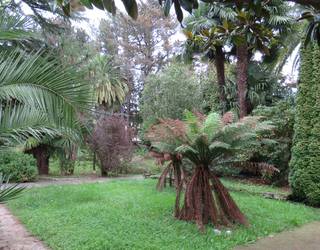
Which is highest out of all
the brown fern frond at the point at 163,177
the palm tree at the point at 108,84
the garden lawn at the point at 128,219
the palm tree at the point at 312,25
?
the palm tree at the point at 108,84

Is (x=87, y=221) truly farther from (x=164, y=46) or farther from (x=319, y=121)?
(x=164, y=46)

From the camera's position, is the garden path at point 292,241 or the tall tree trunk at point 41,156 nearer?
the garden path at point 292,241

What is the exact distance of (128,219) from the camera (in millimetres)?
6484

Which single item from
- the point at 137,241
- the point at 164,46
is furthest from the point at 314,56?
the point at 164,46

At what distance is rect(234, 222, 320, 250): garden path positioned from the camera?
17.3 ft

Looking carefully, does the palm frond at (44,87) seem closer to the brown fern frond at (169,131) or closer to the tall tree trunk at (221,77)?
the brown fern frond at (169,131)

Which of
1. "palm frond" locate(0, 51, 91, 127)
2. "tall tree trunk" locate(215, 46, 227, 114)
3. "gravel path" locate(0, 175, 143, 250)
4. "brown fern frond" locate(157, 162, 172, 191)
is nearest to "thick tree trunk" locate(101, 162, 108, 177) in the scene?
"brown fern frond" locate(157, 162, 172, 191)

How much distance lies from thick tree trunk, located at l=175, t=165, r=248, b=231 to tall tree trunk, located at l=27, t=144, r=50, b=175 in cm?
936

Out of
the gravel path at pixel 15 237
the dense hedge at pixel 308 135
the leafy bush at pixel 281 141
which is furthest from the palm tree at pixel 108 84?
the gravel path at pixel 15 237

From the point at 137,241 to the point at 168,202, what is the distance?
2.74m

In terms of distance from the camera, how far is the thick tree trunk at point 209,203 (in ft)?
20.0

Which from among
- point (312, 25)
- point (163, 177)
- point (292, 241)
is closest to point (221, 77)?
point (163, 177)

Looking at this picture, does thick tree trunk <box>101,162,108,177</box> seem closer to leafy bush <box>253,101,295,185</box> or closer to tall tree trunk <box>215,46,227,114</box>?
tall tree trunk <box>215,46,227,114</box>

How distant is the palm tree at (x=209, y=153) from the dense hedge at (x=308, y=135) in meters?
2.61
